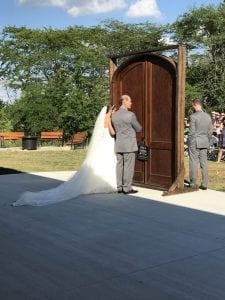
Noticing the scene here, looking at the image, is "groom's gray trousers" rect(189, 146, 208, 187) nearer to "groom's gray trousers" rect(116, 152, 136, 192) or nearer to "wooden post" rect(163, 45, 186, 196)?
"wooden post" rect(163, 45, 186, 196)

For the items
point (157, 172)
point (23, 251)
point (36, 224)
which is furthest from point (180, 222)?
point (157, 172)

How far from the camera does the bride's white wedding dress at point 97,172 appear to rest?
10156 mm

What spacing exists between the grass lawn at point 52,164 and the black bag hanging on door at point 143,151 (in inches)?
65.2

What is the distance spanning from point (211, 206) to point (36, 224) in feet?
10.00

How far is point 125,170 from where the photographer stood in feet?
34.3

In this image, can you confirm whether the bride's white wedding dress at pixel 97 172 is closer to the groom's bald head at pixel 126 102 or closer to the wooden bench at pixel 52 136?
the groom's bald head at pixel 126 102

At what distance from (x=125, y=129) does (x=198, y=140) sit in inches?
61.2

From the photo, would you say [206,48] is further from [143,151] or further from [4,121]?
[143,151]

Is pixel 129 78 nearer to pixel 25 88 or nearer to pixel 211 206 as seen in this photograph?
pixel 211 206

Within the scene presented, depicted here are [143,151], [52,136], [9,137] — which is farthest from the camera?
[52,136]

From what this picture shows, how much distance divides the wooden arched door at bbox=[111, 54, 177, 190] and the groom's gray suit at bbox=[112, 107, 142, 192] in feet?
1.90

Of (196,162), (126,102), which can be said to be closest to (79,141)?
(196,162)

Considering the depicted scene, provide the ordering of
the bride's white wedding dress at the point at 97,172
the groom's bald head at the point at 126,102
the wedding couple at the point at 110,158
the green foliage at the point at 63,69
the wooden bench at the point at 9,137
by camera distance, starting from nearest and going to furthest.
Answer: the bride's white wedding dress at the point at 97,172 → the wedding couple at the point at 110,158 → the groom's bald head at the point at 126,102 → the wooden bench at the point at 9,137 → the green foliage at the point at 63,69

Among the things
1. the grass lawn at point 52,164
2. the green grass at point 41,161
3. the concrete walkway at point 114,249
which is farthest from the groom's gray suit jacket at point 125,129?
the green grass at point 41,161
